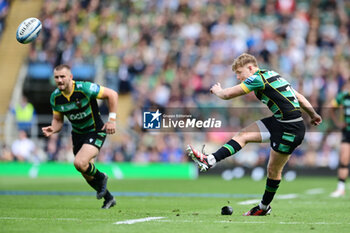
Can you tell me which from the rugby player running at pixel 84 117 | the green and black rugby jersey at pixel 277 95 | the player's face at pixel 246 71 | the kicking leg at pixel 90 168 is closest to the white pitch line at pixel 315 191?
the rugby player running at pixel 84 117

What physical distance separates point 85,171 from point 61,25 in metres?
16.7

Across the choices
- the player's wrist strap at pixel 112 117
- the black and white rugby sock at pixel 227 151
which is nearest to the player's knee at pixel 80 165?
the player's wrist strap at pixel 112 117

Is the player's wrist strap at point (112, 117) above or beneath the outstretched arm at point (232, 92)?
beneath

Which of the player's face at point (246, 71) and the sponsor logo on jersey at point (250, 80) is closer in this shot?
the sponsor logo on jersey at point (250, 80)

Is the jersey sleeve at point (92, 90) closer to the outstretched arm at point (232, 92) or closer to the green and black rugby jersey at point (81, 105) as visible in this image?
the green and black rugby jersey at point (81, 105)

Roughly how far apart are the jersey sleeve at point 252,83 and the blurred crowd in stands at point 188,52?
39.4ft

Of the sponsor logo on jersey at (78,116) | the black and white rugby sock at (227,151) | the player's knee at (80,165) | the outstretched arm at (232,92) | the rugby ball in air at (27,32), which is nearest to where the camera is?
the outstretched arm at (232,92)

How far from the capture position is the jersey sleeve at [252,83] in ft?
28.5

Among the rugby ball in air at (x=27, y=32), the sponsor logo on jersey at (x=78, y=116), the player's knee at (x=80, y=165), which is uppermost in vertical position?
the rugby ball in air at (x=27, y=32)

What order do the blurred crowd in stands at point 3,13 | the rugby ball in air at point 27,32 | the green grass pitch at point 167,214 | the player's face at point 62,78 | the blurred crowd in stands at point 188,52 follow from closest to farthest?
the green grass pitch at point 167,214, the player's face at point 62,78, the rugby ball in air at point 27,32, the blurred crowd in stands at point 188,52, the blurred crowd in stands at point 3,13

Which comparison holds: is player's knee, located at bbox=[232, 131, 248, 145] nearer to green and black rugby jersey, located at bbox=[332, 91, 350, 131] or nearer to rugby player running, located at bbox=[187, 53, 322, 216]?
rugby player running, located at bbox=[187, 53, 322, 216]

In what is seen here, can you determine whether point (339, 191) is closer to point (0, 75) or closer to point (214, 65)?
point (214, 65)

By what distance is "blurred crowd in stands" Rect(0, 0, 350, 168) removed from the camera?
72.4ft

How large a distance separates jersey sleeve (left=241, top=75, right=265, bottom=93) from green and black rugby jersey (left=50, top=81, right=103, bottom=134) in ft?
8.15
